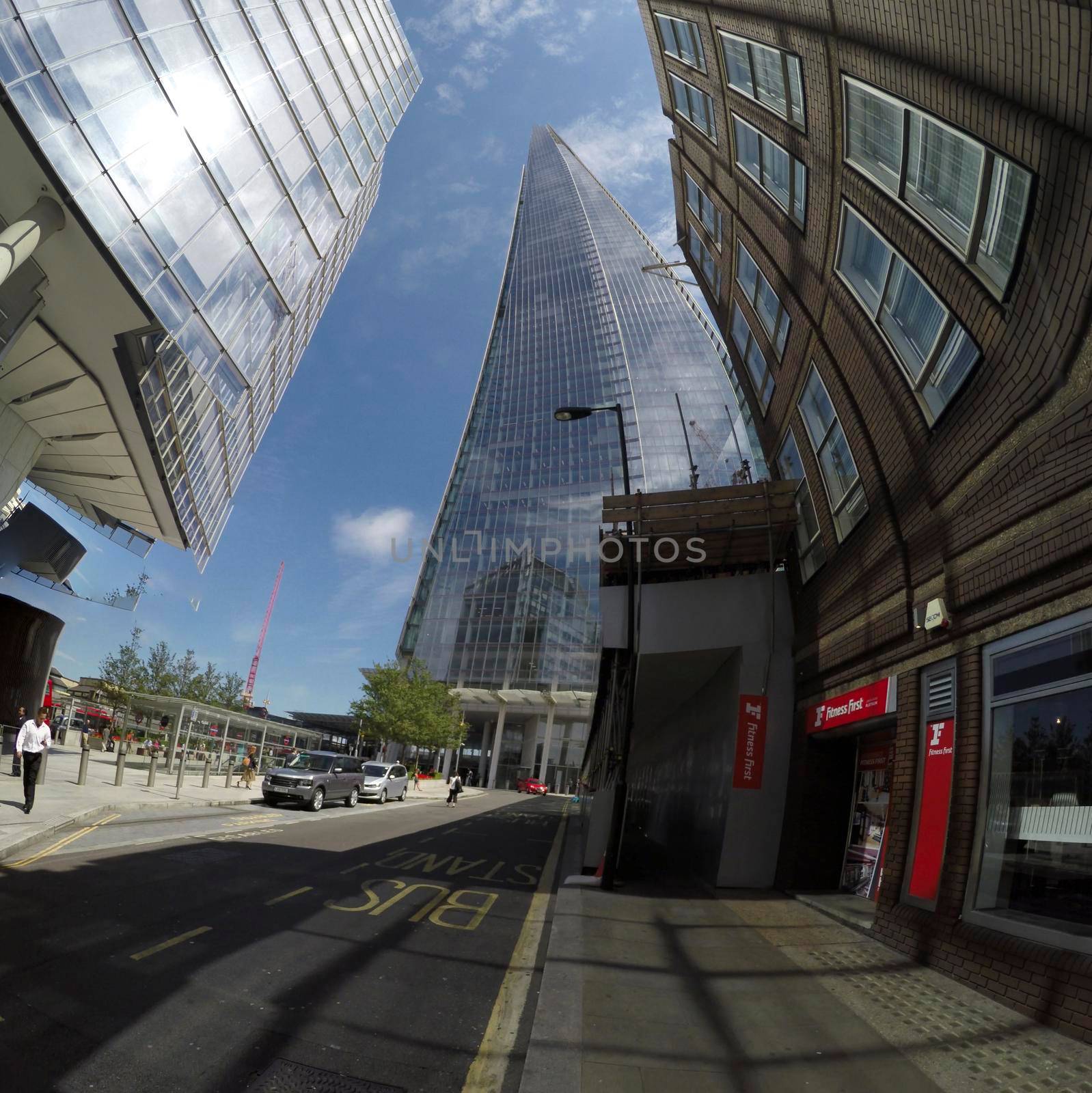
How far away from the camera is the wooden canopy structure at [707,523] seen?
1316 cm

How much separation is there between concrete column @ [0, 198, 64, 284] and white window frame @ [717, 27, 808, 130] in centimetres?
1308

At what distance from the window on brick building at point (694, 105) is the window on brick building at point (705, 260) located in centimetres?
307

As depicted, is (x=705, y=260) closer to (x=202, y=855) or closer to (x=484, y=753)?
(x=202, y=855)

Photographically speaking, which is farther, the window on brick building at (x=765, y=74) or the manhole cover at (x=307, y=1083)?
the window on brick building at (x=765, y=74)

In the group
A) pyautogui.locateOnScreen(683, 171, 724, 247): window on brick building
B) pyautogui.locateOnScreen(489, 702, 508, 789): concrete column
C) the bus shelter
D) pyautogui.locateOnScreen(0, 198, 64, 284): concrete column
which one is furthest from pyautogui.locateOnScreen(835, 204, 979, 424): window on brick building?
pyautogui.locateOnScreen(489, 702, 508, 789): concrete column

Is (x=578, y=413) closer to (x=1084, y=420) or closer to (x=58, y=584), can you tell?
(x=1084, y=420)

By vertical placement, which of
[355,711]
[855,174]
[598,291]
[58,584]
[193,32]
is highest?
[598,291]

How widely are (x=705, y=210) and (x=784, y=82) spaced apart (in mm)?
7249

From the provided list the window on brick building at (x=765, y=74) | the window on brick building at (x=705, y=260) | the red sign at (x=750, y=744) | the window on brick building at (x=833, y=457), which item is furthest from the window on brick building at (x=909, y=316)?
the window on brick building at (x=705, y=260)

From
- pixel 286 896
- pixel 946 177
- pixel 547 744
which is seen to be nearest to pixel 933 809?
pixel 946 177

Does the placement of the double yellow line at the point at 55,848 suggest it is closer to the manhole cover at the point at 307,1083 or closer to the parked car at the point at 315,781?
the manhole cover at the point at 307,1083

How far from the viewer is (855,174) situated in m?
9.93

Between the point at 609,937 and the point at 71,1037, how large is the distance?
5326 millimetres

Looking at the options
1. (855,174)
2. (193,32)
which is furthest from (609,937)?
(193,32)
